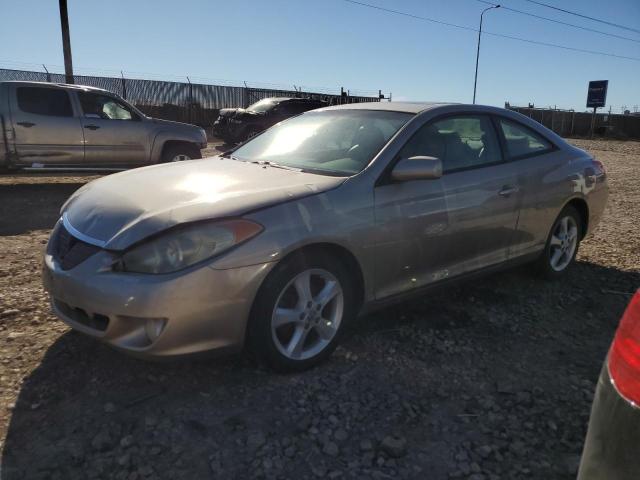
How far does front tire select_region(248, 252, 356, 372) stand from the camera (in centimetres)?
282

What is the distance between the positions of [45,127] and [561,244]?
25.8 feet

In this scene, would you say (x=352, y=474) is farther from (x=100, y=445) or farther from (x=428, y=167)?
(x=428, y=167)

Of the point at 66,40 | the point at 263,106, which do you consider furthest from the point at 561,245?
the point at 66,40

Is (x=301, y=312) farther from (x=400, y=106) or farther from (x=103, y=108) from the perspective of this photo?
(x=103, y=108)

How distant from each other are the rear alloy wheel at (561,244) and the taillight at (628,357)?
3468mm

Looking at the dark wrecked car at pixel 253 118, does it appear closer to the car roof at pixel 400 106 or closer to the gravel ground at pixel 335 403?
the car roof at pixel 400 106

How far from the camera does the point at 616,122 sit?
156 ft

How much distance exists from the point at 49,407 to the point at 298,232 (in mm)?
1492

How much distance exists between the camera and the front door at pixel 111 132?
9.22m

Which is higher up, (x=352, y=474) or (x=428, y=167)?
(x=428, y=167)

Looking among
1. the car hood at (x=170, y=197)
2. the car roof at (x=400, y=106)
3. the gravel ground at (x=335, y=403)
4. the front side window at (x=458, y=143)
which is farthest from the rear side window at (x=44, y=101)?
the front side window at (x=458, y=143)

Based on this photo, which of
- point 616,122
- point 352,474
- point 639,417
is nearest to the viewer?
point 639,417

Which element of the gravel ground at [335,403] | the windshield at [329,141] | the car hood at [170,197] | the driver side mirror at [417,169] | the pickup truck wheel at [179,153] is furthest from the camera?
the pickup truck wheel at [179,153]

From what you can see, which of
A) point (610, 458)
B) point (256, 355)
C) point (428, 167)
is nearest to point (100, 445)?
point (256, 355)
